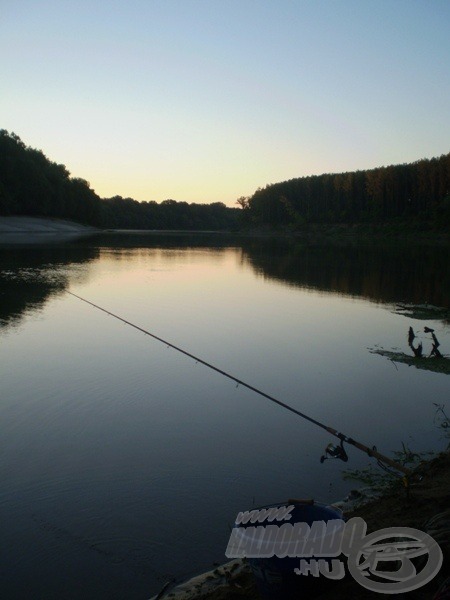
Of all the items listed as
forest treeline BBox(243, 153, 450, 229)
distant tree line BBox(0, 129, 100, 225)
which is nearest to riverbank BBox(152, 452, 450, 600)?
distant tree line BBox(0, 129, 100, 225)

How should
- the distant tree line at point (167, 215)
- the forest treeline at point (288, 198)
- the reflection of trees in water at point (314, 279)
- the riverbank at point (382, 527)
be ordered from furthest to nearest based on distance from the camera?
the distant tree line at point (167, 215) → the forest treeline at point (288, 198) → the reflection of trees in water at point (314, 279) → the riverbank at point (382, 527)

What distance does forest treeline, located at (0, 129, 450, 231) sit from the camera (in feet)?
247

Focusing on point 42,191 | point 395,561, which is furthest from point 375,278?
point 42,191

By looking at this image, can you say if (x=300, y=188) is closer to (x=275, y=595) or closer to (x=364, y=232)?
(x=364, y=232)

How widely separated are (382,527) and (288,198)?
133m

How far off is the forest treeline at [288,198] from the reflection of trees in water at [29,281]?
4090 centimetres

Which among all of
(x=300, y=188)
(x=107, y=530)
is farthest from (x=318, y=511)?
(x=300, y=188)

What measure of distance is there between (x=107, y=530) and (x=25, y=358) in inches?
241

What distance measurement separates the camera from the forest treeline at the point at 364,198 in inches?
3632

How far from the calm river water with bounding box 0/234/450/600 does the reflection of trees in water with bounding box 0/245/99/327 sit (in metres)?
0.18

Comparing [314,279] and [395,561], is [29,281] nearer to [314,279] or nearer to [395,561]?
[314,279]

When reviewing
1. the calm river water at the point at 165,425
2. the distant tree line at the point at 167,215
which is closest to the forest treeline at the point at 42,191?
the distant tree line at the point at 167,215

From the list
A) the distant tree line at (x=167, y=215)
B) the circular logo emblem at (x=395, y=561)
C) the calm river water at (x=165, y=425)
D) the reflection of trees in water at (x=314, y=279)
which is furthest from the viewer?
the distant tree line at (x=167, y=215)

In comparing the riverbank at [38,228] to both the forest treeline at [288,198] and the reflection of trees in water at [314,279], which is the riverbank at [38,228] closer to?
the forest treeline at [288,198]
